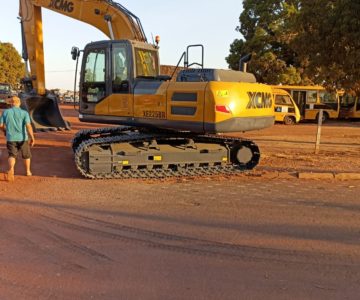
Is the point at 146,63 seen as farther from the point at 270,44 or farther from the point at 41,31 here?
the point at 270,44

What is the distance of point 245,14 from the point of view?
41812 mm

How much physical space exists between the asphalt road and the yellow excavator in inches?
44.7

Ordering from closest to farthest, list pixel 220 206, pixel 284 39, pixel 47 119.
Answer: pixel 220 206, pixel 47 119, pixel 284 39

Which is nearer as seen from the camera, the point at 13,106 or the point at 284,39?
the point at 13,106

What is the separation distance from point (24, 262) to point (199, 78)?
5.90 meters

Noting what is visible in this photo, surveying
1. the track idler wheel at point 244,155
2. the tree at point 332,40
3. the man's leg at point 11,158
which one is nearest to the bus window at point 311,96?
the tree at point 332,40

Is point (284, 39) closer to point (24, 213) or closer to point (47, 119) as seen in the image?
point (47, 119)

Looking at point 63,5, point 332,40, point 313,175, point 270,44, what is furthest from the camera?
point 270,44

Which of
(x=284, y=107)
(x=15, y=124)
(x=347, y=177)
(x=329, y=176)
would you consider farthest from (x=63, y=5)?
(x=284, y=107)

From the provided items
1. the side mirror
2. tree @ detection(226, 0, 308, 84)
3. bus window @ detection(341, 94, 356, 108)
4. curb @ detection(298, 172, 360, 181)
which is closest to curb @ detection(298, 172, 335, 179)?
curb @ detection(298, 172, 360, 181)

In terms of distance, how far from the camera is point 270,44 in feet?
125

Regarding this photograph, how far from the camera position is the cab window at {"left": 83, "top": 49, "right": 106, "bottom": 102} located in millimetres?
10125

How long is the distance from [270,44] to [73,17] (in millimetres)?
27280

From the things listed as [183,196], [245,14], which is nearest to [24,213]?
[183,196]
